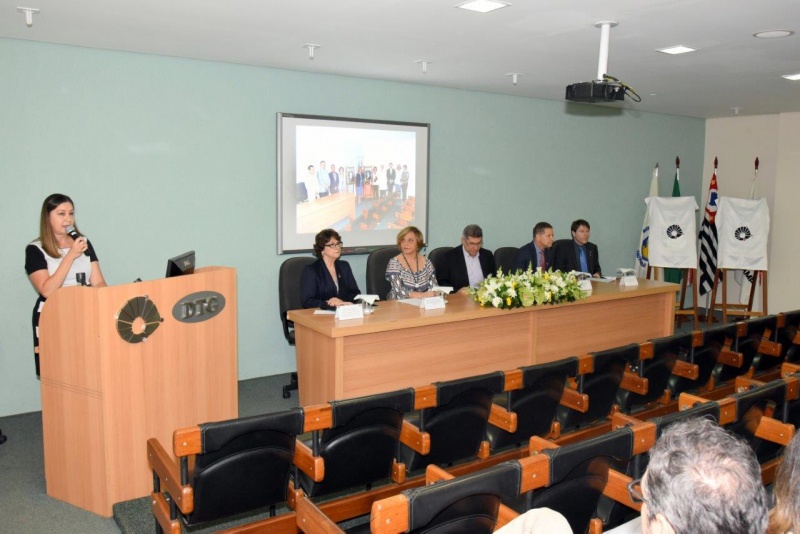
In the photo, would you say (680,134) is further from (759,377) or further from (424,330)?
(424,330)

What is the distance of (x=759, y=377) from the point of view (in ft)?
17.0

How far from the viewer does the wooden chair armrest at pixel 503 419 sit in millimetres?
3438

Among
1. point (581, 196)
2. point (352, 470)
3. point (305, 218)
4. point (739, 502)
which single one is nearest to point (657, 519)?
point (739, 502)

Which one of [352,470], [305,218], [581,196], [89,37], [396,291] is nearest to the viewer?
[352,470]

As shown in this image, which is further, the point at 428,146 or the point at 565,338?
the point at 428,146

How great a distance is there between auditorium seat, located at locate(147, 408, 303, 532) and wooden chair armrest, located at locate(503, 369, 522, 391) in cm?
113

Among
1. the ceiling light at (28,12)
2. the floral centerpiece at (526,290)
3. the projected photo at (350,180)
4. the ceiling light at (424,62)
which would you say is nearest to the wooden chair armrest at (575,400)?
the floral centerpiece at (526,290)

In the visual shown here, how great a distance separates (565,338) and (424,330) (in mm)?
1581

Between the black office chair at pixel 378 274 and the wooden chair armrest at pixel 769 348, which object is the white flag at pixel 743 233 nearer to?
the wooden chair armrest at pixel 769 348

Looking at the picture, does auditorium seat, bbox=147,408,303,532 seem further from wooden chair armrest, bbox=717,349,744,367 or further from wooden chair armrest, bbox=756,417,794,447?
Result: wooden chair armrest, bbox=717,349,744,367

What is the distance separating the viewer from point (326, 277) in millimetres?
5441

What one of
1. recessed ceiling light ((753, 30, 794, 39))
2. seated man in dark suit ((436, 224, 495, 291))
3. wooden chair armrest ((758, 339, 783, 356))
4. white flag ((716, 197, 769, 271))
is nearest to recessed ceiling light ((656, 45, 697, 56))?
recessed ceiling light ((753, 30, 794, 39))

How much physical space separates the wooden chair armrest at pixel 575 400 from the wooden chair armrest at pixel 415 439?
→ 1.04 metres

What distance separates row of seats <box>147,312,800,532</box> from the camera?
2.73 metres
